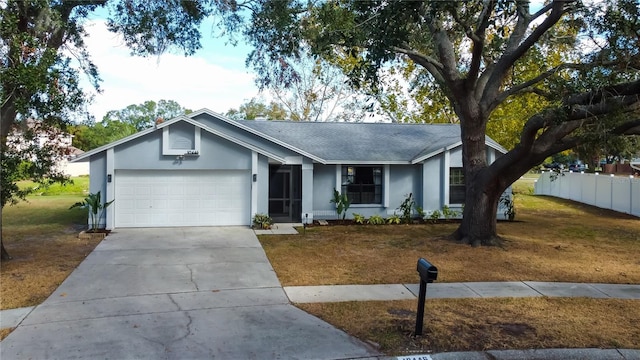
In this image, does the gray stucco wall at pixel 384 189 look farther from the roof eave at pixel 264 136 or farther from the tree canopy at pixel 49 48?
the tree canopy at pixel 49 48

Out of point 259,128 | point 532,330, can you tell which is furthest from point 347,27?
point 259,128

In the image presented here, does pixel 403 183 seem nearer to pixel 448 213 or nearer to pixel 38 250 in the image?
pixel 448 213

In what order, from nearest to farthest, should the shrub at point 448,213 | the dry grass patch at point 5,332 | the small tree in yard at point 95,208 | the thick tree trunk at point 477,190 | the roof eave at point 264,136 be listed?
the dry grass patch at point 5,332 < the thick tree trunk at point 477,190 < the small tree in yard at point 95,208 < the roof eave at point 264,136 < the shrub at point 448,213

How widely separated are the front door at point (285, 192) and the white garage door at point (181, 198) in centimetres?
152

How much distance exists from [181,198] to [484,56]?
11282 mm

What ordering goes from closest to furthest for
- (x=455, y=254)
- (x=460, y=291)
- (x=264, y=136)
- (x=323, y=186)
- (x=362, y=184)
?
(x=460, y=291)
(x=455, y=254)
(x=264, y=136)
(x=323, y=186)
(x=362, y=184)

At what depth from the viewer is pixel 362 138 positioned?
20.5 metres

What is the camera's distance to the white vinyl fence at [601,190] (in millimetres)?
20766

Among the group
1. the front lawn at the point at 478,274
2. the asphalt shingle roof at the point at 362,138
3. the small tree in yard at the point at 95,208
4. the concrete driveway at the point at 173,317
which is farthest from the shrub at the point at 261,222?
the small tree in yard at the point at 95,208

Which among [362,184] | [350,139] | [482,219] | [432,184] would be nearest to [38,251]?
[362,184]

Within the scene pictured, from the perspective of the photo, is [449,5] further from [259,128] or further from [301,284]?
[259,128]

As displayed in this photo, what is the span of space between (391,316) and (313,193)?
11.5 metres

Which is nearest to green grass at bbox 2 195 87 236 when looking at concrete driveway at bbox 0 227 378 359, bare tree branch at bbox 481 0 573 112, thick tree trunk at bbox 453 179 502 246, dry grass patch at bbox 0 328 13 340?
concrete driveway at bbox 0 227 378 359

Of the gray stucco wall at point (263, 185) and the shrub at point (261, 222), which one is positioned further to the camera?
the gray stucco wall at point (263, 185)
